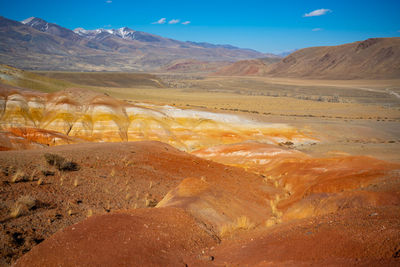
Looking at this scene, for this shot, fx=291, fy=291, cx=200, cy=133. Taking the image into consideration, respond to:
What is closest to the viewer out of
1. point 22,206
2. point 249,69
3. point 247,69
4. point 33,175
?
point 22,206

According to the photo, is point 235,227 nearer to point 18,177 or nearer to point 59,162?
point 18,177

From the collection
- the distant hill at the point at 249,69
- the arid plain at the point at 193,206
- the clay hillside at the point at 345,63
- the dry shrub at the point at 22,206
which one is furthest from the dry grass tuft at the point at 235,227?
the distant hill at the point at 249,69

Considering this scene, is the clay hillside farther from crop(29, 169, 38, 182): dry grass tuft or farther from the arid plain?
crop(29, 169, 38, 182): dry grass tuft

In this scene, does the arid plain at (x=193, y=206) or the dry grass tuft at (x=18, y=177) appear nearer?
the arid plain at (x=193, y=206)

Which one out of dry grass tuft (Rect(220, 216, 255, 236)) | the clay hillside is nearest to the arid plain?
dry grass tuft (Rect(220, 216, 255, 236))

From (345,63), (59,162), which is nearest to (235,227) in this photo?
(59,162)

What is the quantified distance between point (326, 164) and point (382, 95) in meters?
77.3

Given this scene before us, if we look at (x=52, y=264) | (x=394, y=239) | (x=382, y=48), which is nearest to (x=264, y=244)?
(x=394, y=239)

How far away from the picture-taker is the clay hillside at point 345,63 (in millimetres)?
124750

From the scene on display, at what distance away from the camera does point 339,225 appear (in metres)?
6.14

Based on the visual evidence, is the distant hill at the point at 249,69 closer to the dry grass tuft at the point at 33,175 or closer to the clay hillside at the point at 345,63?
the clay hillside at the point at 345,63

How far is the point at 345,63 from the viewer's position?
139750 mm

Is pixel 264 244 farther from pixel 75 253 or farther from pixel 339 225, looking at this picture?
pixel 75 253

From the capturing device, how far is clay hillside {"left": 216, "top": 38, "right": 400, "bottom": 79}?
124750 millimetres
